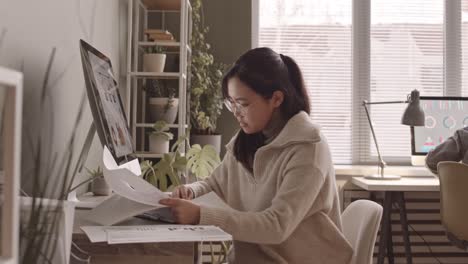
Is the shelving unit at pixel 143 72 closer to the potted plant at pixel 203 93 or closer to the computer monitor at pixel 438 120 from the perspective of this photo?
the potted plant at pixel 203 93

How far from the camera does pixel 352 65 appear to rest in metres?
3.85

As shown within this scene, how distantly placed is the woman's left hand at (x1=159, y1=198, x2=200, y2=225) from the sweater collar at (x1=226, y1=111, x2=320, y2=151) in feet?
1.11

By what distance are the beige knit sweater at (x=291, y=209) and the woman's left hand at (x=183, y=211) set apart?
0.02m

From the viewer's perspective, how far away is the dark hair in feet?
4.99

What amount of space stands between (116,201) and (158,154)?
1397mm

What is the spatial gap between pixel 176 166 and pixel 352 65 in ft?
6.45

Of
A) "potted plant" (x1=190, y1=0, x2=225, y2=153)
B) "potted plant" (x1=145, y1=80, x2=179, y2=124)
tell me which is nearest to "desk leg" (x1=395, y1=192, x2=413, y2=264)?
"potted plant" (x1=190, y1=0, x2=225, y2=153)

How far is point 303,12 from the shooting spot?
3.86 m

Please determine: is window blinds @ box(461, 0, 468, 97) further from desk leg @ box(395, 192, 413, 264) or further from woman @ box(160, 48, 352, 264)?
woman @ box(160, 48, 352, 264)

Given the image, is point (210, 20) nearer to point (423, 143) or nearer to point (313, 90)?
point (313, 90)

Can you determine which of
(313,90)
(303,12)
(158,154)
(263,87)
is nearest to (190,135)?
(158,154)

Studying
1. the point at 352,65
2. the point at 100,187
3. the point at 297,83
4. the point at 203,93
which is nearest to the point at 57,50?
the point at 100,187

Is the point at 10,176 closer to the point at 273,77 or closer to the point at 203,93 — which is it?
the point at 273,77

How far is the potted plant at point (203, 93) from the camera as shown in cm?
323
